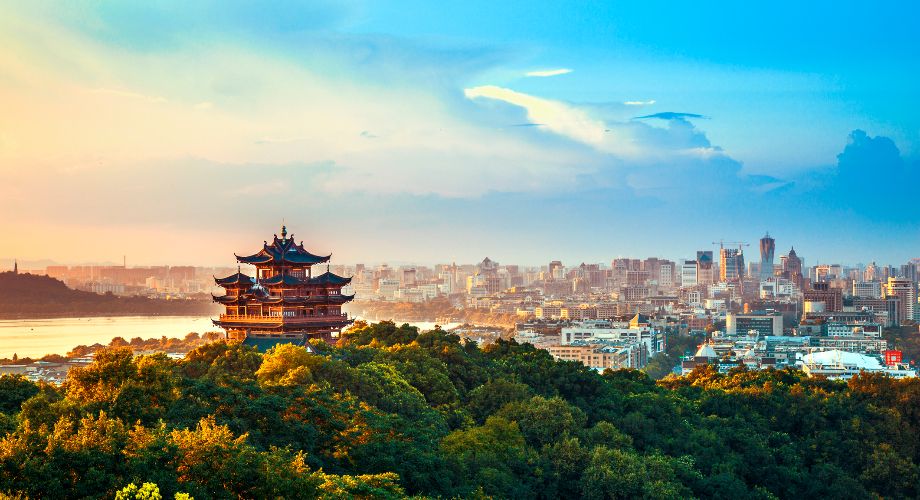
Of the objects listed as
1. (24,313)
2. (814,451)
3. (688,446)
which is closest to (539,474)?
(688,446)

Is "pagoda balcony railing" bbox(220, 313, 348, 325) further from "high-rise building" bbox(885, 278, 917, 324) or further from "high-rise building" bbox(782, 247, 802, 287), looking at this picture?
"high-rise building" bbox(782, 247, 802, 287)

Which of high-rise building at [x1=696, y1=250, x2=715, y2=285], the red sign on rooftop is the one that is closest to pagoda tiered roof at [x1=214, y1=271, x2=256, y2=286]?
the red sign on rooftop

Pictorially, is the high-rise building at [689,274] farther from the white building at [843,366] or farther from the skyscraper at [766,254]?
the white building at [843,366]

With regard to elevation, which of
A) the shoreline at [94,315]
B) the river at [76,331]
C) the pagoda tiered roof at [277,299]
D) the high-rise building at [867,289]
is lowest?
the river at [76,331]

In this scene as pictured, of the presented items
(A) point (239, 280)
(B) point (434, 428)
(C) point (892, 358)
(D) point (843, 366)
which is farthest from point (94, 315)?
(B) point (434, 428)

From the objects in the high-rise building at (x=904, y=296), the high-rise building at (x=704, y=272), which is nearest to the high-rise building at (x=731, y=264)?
the high-rise building at (x=704, y=272)
